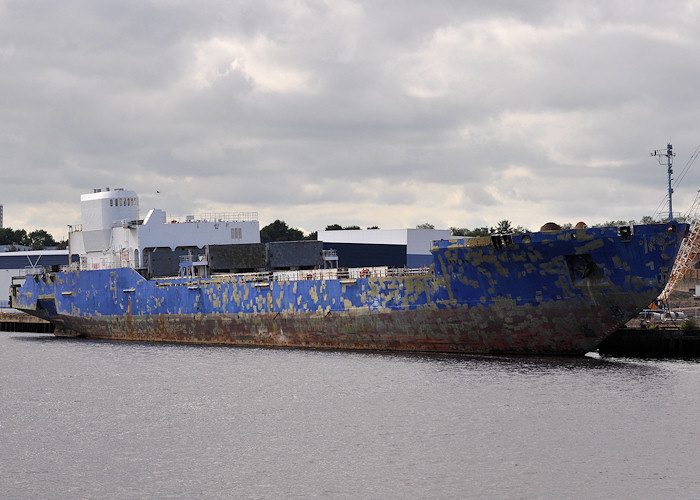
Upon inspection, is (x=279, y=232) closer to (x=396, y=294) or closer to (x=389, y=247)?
(x=389, y=247)

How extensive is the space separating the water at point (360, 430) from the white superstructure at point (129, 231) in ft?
50.7

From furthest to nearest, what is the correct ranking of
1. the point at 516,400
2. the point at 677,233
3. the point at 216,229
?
the point at 216,229
the point at 677,233
the point at 516,400

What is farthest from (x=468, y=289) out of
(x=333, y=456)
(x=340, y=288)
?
(x=333, y=456)

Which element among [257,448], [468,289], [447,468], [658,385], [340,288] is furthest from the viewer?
[340,288]

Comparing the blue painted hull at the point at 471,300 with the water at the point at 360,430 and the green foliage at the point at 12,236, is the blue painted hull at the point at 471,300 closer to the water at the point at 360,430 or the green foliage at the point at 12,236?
the water at the point at 360,430

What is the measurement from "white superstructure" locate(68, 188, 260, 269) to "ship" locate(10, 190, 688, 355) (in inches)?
3.5

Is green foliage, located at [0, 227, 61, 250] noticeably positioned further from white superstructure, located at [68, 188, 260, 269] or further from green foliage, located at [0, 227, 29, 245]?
white superstructure, located at [68, 188, 260, 269]

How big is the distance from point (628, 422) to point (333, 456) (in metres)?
7.88

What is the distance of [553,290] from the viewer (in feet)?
105

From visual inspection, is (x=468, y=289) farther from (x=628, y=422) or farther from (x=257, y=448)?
(x=257, y=448)

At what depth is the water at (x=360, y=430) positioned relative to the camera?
1950 cm

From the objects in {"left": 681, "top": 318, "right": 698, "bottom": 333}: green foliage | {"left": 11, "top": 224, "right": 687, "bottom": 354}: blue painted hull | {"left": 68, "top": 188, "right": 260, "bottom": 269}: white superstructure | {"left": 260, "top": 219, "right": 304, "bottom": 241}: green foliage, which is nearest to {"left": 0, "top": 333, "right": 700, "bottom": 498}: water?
{"left": 11, "top": 224, "right": 687, "bottom": 354}: blue painted hull

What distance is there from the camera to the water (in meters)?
19.5

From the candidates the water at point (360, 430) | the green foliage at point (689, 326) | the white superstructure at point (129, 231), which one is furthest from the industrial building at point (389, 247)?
the water at point (360, 430)
